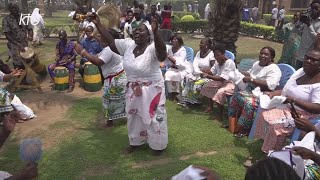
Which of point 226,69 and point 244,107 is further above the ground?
point 226,69

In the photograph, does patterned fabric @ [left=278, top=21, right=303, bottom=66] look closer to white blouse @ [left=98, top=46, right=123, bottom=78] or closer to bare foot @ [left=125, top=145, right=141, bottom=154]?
white blouse @ [left=98, top=46, right=123, bottom=78]

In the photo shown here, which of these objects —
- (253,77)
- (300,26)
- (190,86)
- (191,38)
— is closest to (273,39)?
(191,38)

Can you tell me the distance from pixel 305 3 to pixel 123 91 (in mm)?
23151

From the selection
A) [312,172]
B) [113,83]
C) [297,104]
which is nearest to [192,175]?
[312,172]

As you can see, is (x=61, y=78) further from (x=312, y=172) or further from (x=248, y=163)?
(x=312, y=172)

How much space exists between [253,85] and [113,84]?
2269 millimetres

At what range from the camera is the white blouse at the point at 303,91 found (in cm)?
361

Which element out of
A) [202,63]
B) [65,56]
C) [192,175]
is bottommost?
[65,56]

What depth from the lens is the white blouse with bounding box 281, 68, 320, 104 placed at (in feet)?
11.8

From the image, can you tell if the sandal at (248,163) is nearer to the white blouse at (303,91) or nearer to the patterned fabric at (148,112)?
the white blouse at (303,91)

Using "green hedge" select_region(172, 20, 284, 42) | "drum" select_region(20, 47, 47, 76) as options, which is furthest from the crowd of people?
"green hedge" select_region(172, 20, 284, 42)

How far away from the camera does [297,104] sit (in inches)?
146

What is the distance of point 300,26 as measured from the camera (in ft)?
24.1

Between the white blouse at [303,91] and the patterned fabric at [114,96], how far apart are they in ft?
8.53
